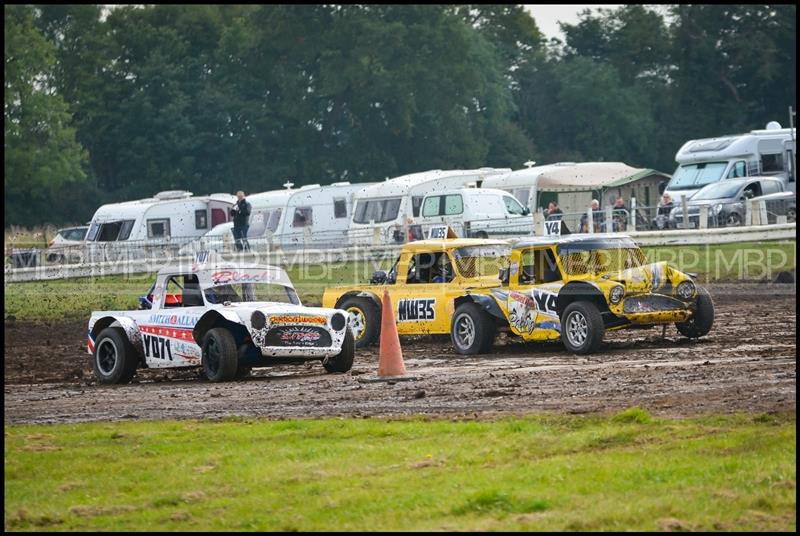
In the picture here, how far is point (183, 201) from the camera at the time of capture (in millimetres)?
48281

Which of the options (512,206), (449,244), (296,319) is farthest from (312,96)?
(296,319)

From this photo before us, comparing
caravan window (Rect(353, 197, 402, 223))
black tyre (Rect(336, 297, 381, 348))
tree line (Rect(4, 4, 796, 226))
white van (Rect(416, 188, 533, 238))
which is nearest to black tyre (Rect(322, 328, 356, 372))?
black tyre (Rect(336, 297, 381, 348))

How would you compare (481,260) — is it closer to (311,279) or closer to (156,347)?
(156,347)

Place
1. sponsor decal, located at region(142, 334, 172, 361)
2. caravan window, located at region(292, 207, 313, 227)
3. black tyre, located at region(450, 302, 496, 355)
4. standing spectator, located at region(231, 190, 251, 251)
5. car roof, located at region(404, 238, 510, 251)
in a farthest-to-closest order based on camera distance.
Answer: caravan window, located at region(292, 207, 313, 227) < standing spectator, located at region(231, 190, 251, 251) < car roof, located at region(404, 238, 510, 251) < black tyre, located at region(450, 302, 496, 355) < sponsor decal, located at region(142, 334, 172, 361)

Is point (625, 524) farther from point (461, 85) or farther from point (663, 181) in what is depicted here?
point (461, 85)

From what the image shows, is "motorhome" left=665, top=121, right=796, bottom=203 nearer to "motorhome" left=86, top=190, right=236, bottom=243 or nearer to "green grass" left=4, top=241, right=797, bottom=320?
"green grass" left=4, top=241, right=797, bottom=320

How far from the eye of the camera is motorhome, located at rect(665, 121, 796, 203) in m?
43.7

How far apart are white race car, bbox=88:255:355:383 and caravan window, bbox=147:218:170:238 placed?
27.7 metres

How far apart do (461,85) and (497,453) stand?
62599mm

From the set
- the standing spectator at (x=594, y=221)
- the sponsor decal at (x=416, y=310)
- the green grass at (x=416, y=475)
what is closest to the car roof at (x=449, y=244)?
the sponsor decal at (x=416, y=310)

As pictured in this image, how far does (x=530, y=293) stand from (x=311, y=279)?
15128 mm

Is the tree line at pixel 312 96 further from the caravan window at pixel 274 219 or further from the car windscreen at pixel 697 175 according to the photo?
the car windscreen at pixel 697 175

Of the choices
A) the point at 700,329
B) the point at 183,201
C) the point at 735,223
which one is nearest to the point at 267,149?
the point at 183,201

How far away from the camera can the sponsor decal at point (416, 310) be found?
2136cm
